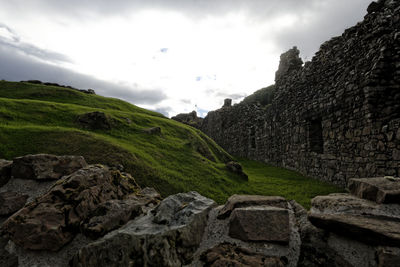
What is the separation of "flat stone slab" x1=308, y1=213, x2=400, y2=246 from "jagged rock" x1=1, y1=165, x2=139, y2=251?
298cm

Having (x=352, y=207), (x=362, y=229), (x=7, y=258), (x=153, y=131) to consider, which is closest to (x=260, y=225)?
(x=362, y=229)

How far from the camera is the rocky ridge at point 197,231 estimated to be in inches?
82.1

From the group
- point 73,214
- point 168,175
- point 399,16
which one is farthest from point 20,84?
point 399,16

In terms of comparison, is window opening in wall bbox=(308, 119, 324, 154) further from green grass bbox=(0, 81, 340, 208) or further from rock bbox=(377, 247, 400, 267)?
rock bbox=(377, 247, 400, 267)

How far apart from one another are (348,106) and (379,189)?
24.1ft

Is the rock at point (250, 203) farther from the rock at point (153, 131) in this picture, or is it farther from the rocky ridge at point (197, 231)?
the rock at point (153, 131)

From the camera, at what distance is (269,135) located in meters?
17.0

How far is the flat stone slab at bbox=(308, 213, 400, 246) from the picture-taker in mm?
1855

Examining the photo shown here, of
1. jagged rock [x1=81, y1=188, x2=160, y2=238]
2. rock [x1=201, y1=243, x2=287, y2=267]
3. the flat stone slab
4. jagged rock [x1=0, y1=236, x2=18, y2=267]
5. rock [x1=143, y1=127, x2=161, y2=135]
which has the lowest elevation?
jagged rock [x1=0, y1=236, x2=18, y2=267]

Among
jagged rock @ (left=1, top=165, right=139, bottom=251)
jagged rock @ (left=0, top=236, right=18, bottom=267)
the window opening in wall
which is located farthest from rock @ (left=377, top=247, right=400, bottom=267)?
the window opening in wall

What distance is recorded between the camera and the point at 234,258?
219cm

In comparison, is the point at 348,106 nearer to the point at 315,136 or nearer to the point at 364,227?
the point at 315,136

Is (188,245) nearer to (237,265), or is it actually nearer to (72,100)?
(237,265)

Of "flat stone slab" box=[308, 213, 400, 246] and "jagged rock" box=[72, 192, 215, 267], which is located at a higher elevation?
"flat stone slab" box=[308, 213, 400, 246]
